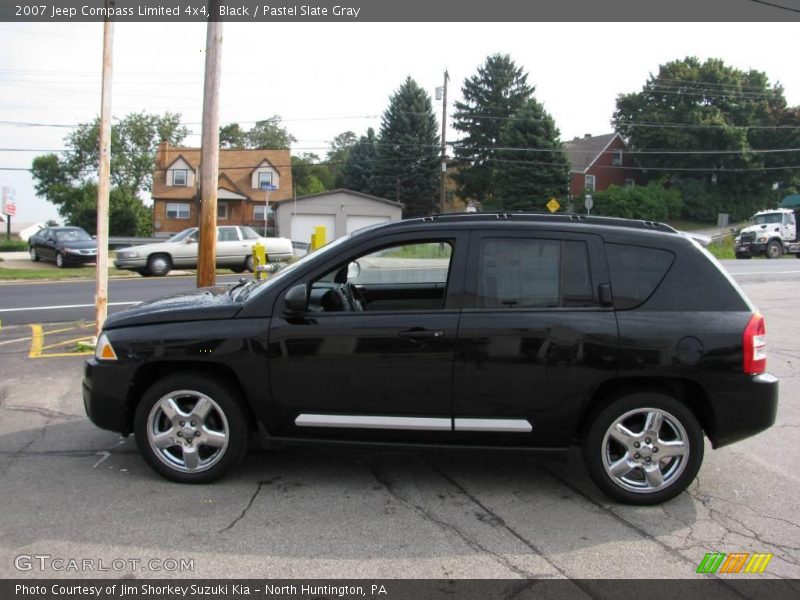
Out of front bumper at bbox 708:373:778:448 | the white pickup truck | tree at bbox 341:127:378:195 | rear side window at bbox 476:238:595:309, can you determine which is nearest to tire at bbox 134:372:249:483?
rear side window at bbox 476:238:595:309

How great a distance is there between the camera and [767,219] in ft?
104

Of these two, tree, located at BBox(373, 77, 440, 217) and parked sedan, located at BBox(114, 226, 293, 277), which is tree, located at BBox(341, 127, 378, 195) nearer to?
tree, located at BBox(373, 77, 440, 217)

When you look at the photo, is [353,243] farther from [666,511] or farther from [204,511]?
[666,511]

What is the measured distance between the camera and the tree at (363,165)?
55.9 meters

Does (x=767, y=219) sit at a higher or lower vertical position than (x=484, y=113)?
lower

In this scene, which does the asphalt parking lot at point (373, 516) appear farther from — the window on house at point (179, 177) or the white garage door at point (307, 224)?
the window on house at point (179, 177)

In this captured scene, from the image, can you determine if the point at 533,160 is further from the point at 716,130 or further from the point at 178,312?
the point at 178,312

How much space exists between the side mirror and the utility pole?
4941mm

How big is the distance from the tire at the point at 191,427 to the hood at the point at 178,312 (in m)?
0.38

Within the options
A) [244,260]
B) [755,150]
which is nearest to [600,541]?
[244,260]

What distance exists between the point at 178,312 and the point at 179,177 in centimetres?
5396

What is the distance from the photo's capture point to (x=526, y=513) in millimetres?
3844
